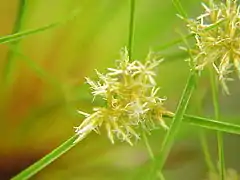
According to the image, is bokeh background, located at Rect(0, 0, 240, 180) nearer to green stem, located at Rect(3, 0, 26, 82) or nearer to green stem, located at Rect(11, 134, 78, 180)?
green stem, located at Rect(3, 0, 26, 82)

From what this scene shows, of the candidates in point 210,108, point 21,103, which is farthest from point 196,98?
point 21,103

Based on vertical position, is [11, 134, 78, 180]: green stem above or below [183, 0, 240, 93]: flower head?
below

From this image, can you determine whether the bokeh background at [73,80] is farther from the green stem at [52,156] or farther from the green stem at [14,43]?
the green stem at [52,156]

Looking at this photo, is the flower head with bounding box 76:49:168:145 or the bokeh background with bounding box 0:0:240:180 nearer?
the flower head with bounding box 76:49:168:145

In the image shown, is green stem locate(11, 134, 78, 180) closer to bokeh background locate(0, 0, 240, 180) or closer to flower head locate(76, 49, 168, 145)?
flower head locate(76, 49, 168, 145)

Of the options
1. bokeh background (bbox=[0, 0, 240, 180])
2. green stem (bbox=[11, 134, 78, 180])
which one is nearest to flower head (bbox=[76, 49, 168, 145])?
green stem (bbox=[11, 134, 78, 180])

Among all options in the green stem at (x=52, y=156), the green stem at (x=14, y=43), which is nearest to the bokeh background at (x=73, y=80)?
the green stem at (x=14, y=43)

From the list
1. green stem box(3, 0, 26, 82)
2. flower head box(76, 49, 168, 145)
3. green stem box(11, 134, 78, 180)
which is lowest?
green stem box(11, 134, 78, 180)

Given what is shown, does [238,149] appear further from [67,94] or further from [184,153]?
[67,94]
